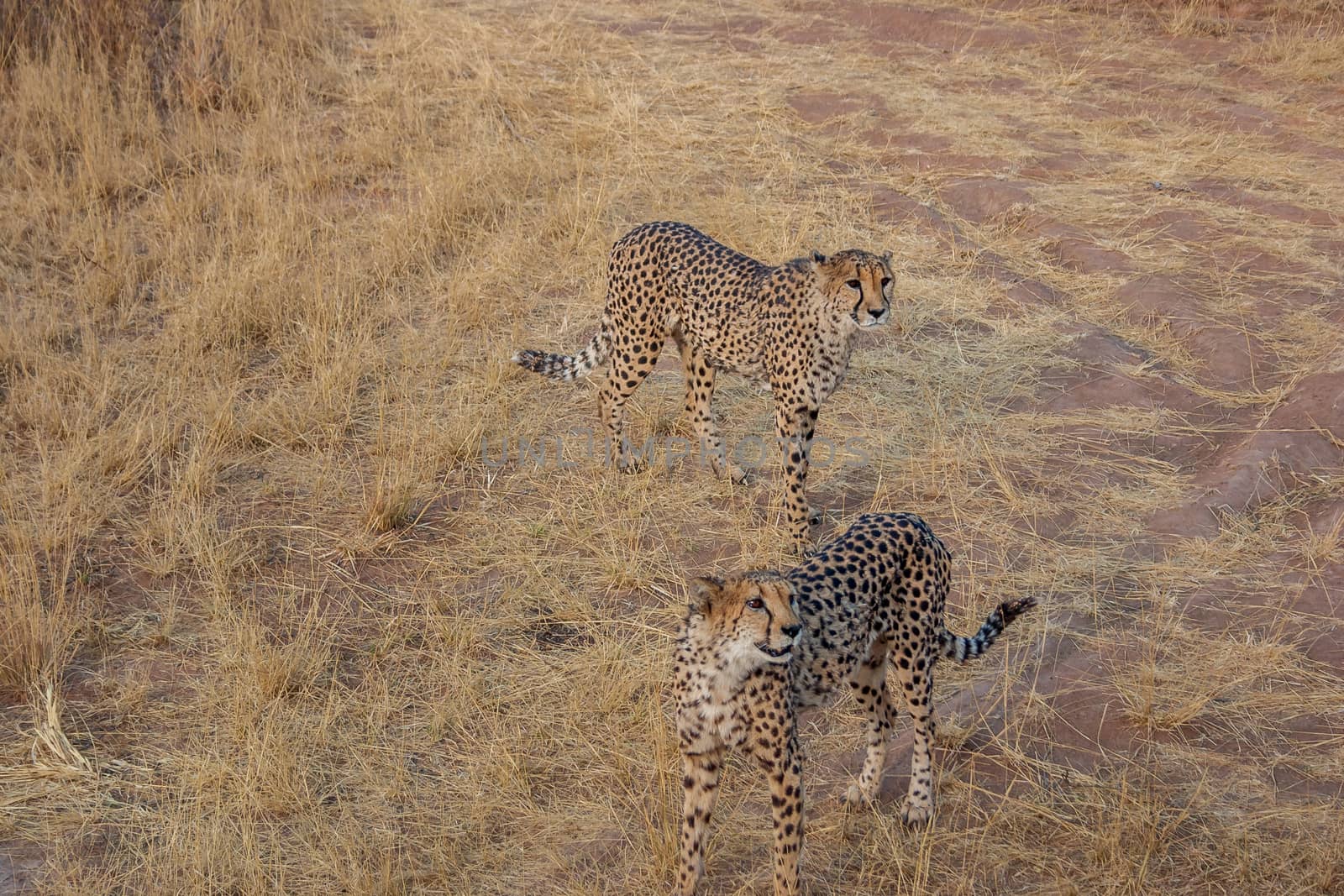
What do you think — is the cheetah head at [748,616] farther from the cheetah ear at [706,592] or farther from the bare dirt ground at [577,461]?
the bare dirt ground at [577,461]

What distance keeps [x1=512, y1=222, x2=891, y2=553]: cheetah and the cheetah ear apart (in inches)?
74.6

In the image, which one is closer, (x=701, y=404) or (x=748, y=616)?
(x=748, y=616)

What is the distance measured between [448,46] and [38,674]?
703 centimetres

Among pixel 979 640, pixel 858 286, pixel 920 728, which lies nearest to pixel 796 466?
pixel 858 286

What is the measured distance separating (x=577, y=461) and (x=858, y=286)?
157cm

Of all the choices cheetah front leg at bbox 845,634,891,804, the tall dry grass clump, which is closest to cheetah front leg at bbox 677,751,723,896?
cheetah front leg at bbox 845,634,891,804

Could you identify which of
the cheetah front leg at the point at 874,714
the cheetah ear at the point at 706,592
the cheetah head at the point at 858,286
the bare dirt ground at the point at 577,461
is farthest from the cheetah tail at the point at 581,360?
the cheetah ear at the point at 706,592

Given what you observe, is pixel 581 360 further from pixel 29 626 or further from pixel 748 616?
pixel 748 616

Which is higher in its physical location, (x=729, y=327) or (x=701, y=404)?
(x=729, y=327)

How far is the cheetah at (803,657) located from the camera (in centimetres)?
325

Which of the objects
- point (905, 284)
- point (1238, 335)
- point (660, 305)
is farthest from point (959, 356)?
point (660, 305)

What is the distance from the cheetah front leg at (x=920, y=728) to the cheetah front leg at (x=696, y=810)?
27.2 inches

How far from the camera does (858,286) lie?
491 cm

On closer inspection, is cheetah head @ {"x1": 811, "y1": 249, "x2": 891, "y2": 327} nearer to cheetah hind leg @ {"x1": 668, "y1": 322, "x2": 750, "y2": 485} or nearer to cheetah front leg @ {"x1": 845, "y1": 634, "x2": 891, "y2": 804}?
cheetah hind leg @ {"x1": 668, "y1": 322, "x2": 750, "y2": 485}
